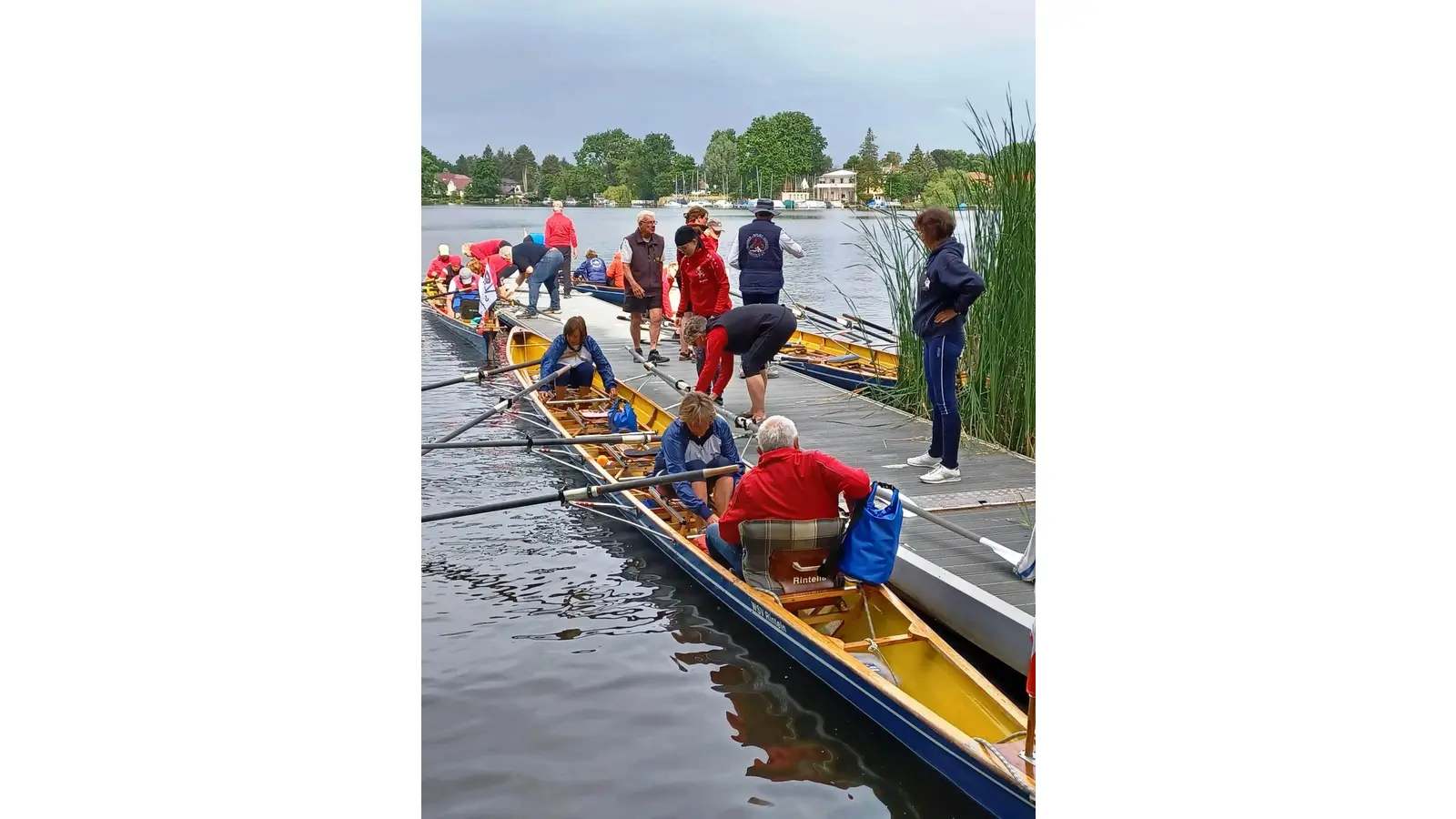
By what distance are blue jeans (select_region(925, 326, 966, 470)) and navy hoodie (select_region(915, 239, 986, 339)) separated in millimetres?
51

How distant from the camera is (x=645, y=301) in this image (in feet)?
35.7

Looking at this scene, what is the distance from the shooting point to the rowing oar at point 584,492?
497 centimetres

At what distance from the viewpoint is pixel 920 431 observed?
756 cm

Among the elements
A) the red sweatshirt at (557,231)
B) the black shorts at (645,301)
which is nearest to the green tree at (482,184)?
the red sweatshirt at (557,231)

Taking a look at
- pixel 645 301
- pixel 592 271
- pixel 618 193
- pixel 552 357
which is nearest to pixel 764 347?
pixel 552 357

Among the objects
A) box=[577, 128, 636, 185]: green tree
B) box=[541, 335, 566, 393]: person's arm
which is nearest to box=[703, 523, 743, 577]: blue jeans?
box=[541, 335, 566, 393]: person's arm

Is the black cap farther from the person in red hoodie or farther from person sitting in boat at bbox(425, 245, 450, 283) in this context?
person sitting in boat at bbox(425, 245, 450, 283)

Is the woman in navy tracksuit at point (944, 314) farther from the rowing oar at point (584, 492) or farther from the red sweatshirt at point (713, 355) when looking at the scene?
the red sweatshirt at point (713, 355)

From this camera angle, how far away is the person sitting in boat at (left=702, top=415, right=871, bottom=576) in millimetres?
4398
